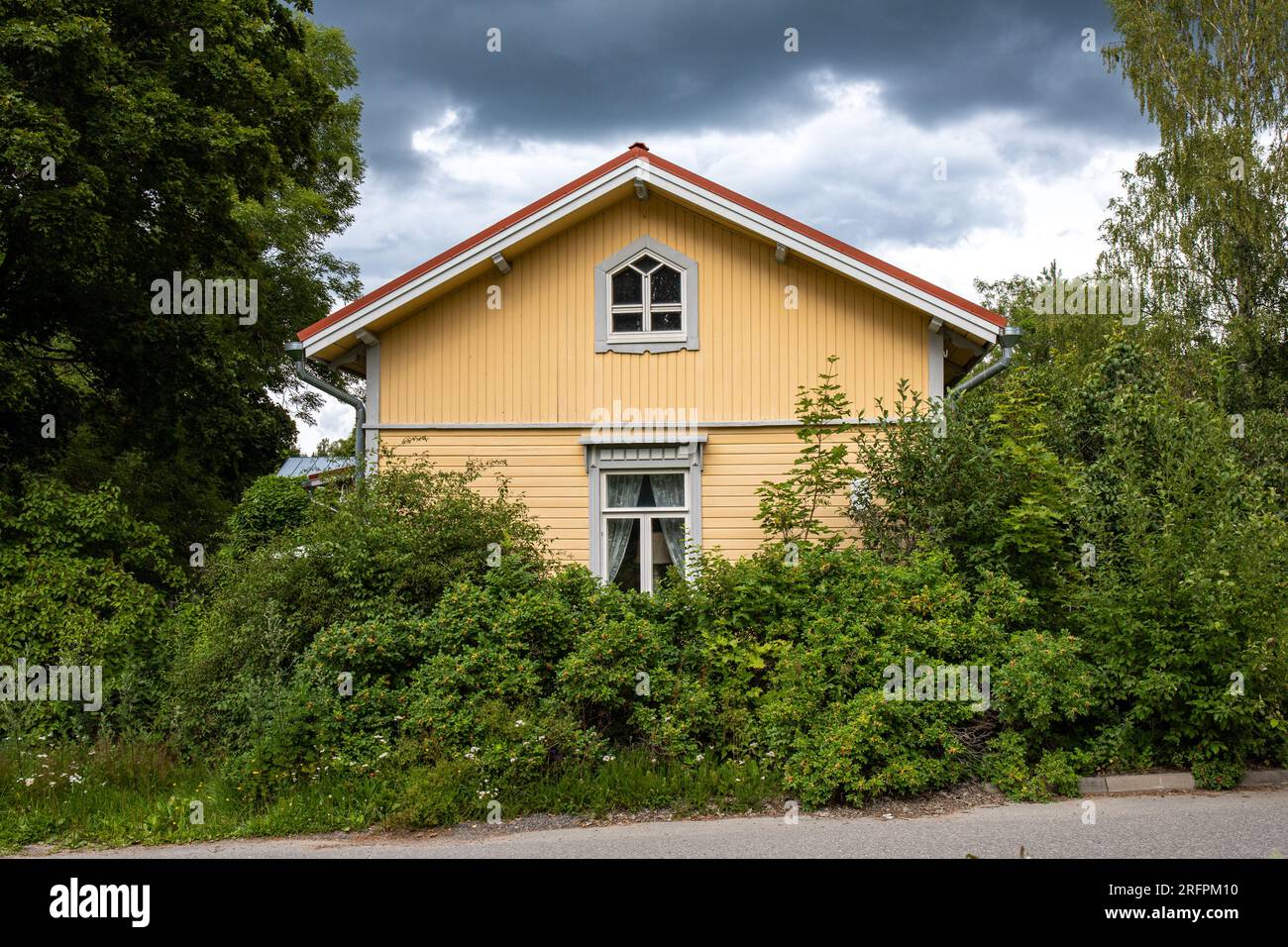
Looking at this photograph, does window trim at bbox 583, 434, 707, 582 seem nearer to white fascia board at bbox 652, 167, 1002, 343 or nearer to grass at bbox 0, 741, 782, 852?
white fascia board at bbox 652, 167, 1002, 343

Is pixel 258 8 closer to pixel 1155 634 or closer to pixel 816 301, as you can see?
pixel 816 301

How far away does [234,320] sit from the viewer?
21156 millimetres

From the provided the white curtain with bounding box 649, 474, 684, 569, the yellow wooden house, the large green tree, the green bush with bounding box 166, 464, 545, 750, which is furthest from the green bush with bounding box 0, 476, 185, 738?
the white curtain with bounding box 649, 474, 684, 569

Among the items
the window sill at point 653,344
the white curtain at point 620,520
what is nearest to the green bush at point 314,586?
the white curtain at point 620,520

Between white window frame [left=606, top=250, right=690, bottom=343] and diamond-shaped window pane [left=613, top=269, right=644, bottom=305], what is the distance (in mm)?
28

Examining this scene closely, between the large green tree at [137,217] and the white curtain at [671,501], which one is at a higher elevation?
the large green tree at [137,217]

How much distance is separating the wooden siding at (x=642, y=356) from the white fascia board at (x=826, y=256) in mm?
523

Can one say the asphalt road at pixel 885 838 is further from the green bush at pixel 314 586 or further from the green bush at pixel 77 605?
the green bush at pixel 77 605

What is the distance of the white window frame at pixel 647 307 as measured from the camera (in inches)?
501

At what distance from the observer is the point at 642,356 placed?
12.7 meters

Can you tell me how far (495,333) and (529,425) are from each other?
1372 mm

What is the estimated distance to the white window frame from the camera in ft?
41.8

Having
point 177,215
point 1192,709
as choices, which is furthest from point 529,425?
point 1192,709

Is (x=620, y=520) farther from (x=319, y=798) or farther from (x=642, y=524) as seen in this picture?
(x=319, y=798)
